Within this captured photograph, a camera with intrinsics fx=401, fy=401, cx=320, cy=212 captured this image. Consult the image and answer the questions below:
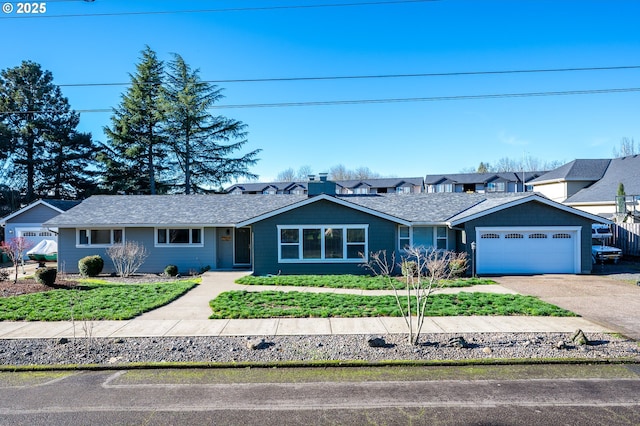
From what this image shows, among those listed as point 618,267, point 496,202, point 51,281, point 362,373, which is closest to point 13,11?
point 51,281

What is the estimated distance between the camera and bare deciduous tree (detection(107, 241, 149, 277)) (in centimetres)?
1788

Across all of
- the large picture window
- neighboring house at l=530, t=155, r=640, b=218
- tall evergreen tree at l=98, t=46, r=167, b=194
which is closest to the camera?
the large picture window

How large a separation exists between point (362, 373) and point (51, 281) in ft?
42.6

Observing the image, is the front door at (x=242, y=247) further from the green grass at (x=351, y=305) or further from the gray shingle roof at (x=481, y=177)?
the gray shingle roof at (x=481, y=177)

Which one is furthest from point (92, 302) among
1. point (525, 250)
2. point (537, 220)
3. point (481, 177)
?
point (481, 177)

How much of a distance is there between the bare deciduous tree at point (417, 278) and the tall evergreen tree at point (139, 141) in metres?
28.0

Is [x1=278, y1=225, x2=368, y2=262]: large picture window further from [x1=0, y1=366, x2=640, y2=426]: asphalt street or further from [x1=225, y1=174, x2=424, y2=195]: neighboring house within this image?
[x1=225, y1=174, x2=424, y2=195]: neighboring house

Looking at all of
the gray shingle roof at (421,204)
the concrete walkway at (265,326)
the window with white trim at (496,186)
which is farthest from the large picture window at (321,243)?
the window with white trim at (496,186)

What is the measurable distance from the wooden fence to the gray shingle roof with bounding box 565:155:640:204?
33.0ft

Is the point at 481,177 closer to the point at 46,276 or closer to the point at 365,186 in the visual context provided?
the point at 365,186

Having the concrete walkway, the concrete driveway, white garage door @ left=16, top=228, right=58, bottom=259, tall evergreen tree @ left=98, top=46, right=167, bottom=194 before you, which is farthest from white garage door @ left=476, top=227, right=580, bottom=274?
tall evergreen tree @ left=98, top=46, right=167, bottom=194

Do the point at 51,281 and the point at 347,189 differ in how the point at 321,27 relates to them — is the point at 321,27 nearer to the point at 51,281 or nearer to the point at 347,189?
the point at 51,281

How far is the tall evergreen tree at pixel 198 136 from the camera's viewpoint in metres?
36.7

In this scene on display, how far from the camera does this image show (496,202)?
18.3 m
